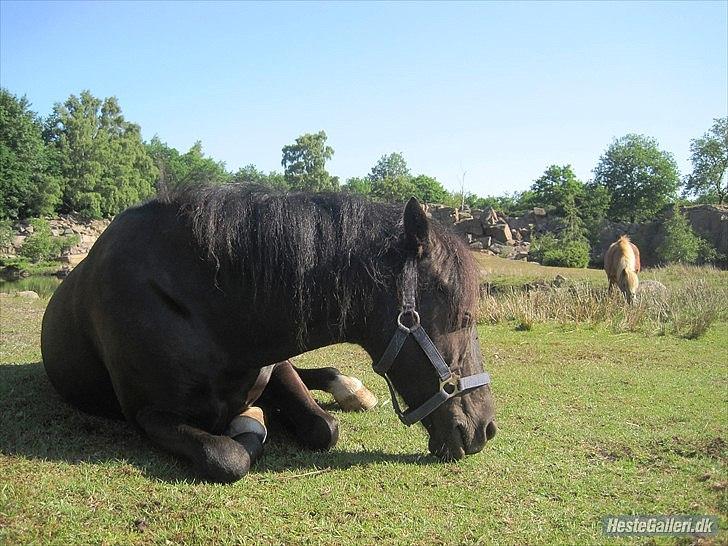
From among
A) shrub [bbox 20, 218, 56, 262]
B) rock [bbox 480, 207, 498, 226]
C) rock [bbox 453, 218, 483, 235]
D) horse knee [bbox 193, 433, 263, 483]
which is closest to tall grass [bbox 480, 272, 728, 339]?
horse knee [bbox 193, 433, 263, 483]

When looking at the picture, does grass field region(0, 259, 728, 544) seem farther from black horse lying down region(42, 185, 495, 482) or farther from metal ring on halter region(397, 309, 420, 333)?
metal ring on halter region(397, 309, 420, 333)

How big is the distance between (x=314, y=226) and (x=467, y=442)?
1.63 metres

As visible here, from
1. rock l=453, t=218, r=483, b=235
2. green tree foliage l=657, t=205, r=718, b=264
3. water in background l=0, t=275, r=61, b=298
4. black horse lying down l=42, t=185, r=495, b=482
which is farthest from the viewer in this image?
rock l=453, t=218, r=483, b=235

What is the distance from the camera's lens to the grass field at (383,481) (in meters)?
2.71

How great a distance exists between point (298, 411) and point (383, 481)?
3.50ft

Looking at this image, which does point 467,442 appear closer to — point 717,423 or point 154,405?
point 154,405

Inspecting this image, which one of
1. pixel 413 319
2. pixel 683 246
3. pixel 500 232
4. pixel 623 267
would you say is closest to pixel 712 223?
pixel 683 246

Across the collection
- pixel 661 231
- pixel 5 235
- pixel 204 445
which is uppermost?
pixel 661 231

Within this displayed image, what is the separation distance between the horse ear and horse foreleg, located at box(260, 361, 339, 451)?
4.97ft

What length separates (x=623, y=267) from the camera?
14836 mm

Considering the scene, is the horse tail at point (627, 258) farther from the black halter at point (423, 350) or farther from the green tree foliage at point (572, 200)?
the green tree foliage at point (572, 200)

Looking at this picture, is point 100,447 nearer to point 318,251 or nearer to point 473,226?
point 318,251

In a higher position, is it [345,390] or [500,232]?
[500,232]

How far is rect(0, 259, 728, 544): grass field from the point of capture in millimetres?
2715
